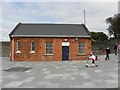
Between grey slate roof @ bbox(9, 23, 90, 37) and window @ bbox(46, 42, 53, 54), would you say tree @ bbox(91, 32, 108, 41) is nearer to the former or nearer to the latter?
grey slate roof @ bbox(9, 23, 90, 37)

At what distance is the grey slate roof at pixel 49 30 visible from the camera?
29.9 m

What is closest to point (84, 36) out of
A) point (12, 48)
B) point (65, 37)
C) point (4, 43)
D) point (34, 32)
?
point (65, 37)

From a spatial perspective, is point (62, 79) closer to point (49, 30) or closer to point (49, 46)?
point (49, 46)

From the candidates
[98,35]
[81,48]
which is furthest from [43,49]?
[98,35]

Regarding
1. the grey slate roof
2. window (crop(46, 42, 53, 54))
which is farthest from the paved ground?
the grey slate roof

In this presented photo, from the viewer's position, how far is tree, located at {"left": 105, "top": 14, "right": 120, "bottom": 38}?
196 ft

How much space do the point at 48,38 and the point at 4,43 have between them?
14102 mm

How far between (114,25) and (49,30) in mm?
33530

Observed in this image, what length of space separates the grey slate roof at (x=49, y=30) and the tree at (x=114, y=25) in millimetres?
28291

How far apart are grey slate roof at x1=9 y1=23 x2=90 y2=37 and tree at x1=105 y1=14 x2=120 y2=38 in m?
28.3

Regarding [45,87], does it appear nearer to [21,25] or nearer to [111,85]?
[111,85]

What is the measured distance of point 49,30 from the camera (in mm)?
31781

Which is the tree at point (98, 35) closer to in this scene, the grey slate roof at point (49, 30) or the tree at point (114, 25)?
the tree at point (114, 25)

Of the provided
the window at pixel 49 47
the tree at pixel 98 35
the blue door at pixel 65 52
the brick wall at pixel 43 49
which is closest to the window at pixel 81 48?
the brick wall at pixel 43 49
